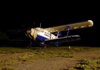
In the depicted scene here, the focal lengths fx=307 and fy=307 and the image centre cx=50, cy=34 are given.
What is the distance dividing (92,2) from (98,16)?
1.75m

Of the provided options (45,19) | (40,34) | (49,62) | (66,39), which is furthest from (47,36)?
(45,19)

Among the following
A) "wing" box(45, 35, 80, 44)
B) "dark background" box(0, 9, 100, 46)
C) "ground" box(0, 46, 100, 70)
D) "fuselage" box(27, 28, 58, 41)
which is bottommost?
"ground" box(0, 46, 100, 70)

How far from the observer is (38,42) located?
25.5 meters

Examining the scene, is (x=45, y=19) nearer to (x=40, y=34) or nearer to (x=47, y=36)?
(x=47, y=36)

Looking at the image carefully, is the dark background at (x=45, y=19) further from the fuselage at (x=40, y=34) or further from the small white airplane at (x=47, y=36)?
the fuselage at (x=40, y=34)

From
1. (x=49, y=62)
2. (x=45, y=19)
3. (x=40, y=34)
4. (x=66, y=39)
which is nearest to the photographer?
(x=49, y=62)

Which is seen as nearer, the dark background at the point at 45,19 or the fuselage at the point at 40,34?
the fuselage at the point at 40,34

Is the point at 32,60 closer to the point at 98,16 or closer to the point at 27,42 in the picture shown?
the point at 27,42

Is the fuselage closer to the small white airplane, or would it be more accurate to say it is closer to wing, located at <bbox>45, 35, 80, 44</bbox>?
the small white airplane

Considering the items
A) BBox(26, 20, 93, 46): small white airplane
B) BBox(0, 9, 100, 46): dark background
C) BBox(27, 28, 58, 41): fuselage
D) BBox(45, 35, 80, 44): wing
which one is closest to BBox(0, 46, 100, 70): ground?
BBox(45, 35, 80, 44): wing

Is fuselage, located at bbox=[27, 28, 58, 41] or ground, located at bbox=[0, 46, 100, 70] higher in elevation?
fuselage, located at bbox=[27, 28, 58, 41]

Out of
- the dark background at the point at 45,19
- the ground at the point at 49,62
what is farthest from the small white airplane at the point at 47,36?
the dark background at the point at 45,19

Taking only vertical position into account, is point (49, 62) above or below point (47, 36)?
below

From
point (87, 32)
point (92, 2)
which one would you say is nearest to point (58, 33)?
point (87, 32)
